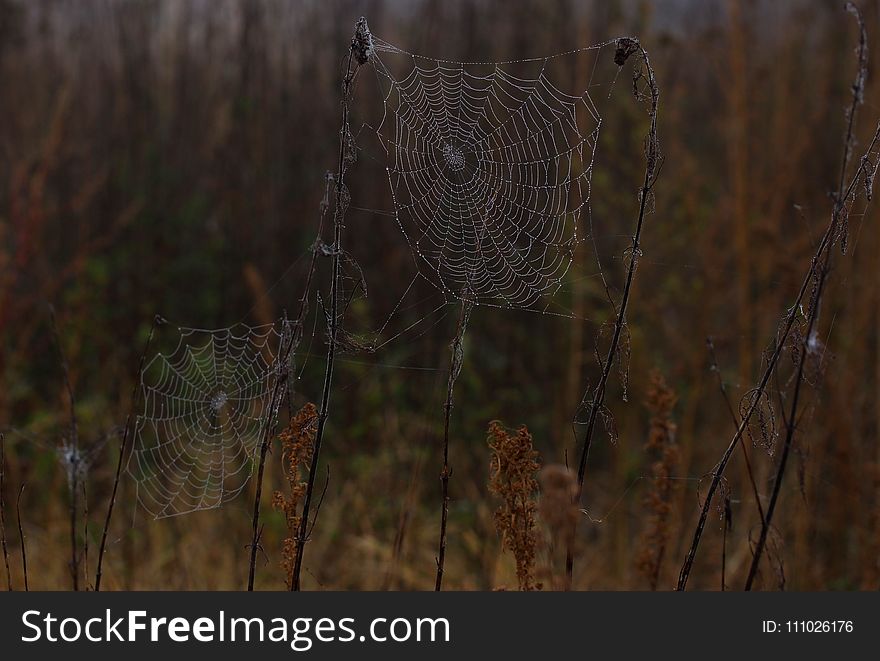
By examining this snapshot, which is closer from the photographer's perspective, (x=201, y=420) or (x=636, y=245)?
(x=636, y=245)

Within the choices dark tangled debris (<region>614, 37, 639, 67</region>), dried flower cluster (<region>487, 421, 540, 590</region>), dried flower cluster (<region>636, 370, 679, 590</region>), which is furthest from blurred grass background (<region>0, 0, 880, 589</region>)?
dark tangled debris (<region>614, 37, 639, 67</region>)

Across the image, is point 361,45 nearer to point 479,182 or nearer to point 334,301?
point 334,301

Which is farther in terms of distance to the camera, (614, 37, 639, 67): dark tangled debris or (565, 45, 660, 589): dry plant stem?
(614, 37, 639, 67): dark tangled debris

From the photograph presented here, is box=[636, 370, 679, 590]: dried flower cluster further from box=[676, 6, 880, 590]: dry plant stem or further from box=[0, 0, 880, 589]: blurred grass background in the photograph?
box=[0, 0, 880, 589]: blurred grass background

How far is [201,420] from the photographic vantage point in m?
4.13

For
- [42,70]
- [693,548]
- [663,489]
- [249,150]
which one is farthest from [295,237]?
[693,548]

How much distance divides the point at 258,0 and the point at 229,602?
3993 millimetres

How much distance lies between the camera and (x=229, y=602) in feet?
5.94

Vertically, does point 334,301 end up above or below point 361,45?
below

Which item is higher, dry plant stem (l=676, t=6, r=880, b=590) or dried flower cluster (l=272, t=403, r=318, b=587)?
dry plant stem (l=676, t=6, r=880, b=590)

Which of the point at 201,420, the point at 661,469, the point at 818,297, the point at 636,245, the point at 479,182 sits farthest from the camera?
the point at 201,420

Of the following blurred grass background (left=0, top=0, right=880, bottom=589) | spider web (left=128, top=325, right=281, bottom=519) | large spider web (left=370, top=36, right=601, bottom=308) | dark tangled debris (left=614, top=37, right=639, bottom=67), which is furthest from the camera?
blurred grass background (left=0, top=0, right=880, bottom=589)

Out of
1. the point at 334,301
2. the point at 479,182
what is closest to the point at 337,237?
the point at 334,301

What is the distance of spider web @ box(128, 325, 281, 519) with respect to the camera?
3.41 meters
